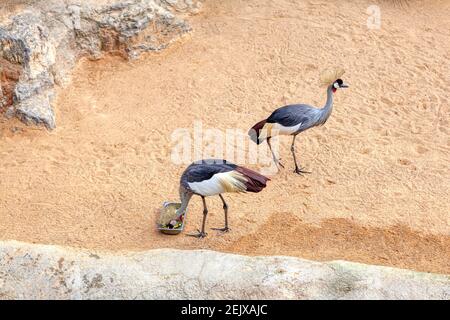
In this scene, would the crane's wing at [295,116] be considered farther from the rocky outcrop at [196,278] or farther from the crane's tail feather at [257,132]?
the rocky outcrop at [196,278]

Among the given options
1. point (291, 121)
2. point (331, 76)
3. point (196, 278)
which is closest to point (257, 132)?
point (291, 121)

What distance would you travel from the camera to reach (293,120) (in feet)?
31.4

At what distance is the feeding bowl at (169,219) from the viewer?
866cm

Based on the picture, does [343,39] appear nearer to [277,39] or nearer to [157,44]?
[277,39]

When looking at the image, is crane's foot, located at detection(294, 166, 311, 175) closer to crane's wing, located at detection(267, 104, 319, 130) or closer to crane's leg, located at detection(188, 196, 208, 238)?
crane's wing, located at detection(267, 104, 319, 130)

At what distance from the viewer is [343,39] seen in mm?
13328

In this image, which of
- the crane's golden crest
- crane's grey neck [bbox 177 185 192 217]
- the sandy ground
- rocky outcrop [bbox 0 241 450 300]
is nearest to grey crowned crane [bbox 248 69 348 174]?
the crane's golden crest

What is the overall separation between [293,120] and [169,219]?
2.47 m

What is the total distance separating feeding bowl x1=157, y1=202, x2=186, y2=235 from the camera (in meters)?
8.66

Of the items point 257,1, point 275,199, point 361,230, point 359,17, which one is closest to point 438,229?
point 361,230

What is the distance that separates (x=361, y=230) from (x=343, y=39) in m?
5.90

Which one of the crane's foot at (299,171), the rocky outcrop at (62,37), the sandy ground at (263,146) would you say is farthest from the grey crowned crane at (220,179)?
the rocky outcrop at (62,37)

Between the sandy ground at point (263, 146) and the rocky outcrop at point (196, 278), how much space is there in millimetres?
2085

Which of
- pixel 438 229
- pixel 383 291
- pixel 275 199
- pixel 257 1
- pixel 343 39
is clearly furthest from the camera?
pixel 257 1
